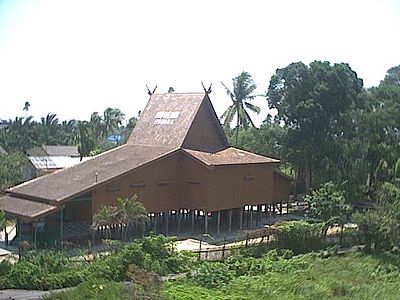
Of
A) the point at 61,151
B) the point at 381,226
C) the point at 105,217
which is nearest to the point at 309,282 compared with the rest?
the point at 381,226

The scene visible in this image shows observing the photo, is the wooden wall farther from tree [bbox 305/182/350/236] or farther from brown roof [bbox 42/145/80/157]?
brown roof [bbox 42/145/80/157]

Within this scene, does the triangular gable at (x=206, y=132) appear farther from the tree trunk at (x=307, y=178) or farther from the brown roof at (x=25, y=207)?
the brown roof at (x=25, y=207)

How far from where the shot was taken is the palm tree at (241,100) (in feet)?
99.6

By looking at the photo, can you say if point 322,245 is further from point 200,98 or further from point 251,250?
point 200,98

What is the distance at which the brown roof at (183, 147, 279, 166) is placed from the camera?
68.0ft

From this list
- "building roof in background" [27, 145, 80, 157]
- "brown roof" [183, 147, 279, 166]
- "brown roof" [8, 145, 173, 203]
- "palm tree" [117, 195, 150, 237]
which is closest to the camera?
"palm tree" [117, 195, 150, 237]

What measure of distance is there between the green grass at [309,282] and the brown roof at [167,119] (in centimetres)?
765

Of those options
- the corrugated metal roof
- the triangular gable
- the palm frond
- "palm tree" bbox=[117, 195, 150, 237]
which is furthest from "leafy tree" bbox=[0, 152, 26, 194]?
the palm frond

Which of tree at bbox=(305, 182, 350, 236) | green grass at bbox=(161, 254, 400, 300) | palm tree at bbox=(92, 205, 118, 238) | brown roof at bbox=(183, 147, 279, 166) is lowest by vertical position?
green grass at bbox=(161, 254, 400, 300)

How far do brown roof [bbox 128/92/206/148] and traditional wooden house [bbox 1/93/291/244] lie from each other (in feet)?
0.14

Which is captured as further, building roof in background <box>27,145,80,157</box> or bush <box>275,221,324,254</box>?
building roof in background <box>27,145,80,157</box>

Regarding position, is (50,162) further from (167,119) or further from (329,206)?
(329,206)

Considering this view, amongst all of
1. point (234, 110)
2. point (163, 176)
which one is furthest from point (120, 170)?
point (234, 110)

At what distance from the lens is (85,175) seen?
1945 centimetres
